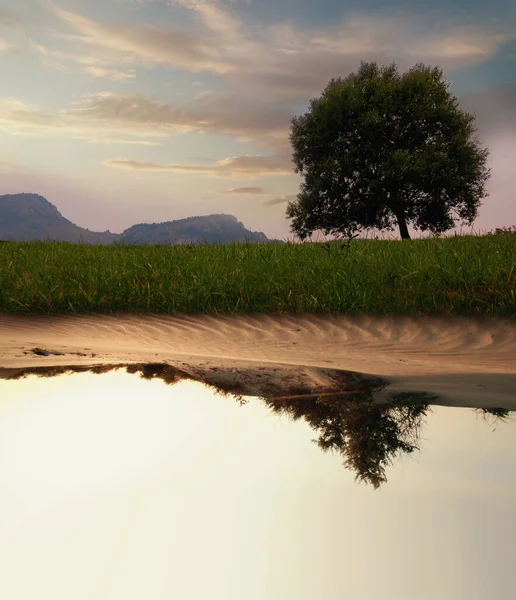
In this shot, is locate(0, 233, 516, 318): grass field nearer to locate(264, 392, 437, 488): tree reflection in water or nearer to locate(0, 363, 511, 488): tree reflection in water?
locate(0, 363, 511, 488): tree reflection in water

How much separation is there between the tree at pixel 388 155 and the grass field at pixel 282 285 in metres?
19.7

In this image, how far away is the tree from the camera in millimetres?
27188

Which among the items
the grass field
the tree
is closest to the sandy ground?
the grass field

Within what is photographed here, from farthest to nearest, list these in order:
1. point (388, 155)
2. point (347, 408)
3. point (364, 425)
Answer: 1. point (388, 155)
2. point (347, 408)
3. point (364, 425)

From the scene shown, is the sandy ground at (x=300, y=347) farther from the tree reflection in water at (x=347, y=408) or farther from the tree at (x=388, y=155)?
the tree at (x=388, y=155)

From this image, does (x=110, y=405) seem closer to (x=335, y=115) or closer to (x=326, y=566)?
(x=326, y=566)

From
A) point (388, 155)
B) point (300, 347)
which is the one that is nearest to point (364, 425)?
point (300, 347)

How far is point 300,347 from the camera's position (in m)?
5.28

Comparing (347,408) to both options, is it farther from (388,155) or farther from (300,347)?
(388,155)

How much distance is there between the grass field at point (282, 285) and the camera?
6520 millimetres

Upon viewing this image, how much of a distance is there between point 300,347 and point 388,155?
931 inches

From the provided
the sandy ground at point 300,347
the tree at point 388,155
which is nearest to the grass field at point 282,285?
the sandy ground at point 300,347

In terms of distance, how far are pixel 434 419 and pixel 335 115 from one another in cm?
2729

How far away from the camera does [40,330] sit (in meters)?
6.07
